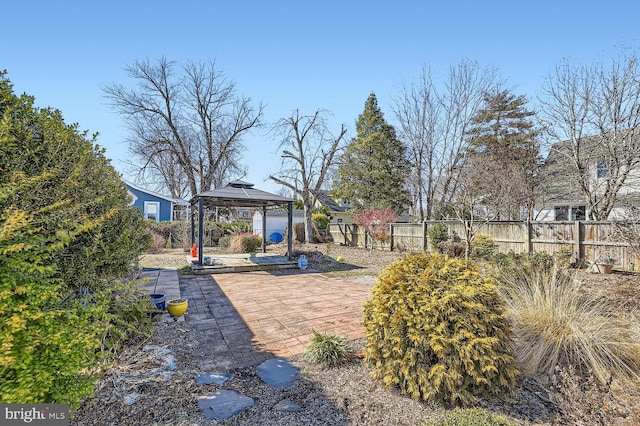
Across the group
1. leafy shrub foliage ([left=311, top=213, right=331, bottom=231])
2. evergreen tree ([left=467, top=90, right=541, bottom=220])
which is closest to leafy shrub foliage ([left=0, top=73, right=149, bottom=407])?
evergreen tree ([left=467, top=90, right=541, bottom=220])

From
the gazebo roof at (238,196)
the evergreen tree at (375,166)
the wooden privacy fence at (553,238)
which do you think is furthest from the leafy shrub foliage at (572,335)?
the evergreen tree at (375,166)

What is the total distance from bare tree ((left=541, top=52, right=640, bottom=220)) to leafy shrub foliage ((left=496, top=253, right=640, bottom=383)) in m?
10.4

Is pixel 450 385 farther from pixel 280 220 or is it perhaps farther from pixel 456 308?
pixel 280 220

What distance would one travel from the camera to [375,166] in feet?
74.2

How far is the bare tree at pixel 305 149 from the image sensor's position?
17.9 metres

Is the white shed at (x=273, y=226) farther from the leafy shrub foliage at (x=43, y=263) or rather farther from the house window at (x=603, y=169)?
the leafy shrub foliage at (x=43, y=263)

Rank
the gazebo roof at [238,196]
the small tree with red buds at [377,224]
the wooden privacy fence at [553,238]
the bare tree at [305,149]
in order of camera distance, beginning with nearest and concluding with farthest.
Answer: the wooden privacy fence at [553,238] < the gazebo roof at [238,196] < the small tree with red buds at [377,224] < the bare tree at [305,149]

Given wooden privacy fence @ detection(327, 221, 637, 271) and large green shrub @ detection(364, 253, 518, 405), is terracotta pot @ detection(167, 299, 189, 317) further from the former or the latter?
wooden privacy fence @ detection(327, 221, 637, 271)

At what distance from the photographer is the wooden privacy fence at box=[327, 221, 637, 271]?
808 cm

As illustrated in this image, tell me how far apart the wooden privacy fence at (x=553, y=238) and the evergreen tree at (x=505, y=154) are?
249cm

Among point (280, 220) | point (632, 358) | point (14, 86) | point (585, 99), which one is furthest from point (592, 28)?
point (280, 220)

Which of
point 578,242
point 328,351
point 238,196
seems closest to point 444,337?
point 328,351

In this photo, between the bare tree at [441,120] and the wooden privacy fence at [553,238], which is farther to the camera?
the bare tree at [441,120]

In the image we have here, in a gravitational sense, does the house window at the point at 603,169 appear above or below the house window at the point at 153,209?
above
